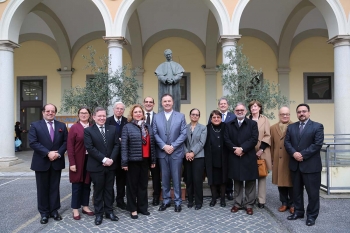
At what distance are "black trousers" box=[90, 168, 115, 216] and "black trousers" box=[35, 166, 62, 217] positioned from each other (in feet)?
2.20

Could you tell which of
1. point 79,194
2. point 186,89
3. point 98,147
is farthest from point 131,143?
point 186,89

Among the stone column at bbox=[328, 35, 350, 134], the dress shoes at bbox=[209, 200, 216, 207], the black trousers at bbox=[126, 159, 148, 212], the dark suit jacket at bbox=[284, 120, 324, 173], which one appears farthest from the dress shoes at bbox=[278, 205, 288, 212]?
the stone column at bbox=[328, 35, 350, 134]

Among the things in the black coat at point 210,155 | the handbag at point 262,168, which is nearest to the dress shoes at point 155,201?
the black coat at point 210,155

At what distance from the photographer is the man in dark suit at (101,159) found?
4.58m

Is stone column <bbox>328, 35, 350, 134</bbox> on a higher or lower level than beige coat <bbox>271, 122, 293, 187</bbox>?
higher

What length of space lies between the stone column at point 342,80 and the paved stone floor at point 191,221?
476 centimetres

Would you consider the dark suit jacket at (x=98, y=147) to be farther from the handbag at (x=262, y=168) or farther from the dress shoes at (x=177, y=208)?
the handbag at (x=262, y=168)

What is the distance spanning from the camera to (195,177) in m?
5.34

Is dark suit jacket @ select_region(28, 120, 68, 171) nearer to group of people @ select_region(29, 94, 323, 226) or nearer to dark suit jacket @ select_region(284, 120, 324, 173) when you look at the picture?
group of people @ select_region(29, 94, 323, 226)

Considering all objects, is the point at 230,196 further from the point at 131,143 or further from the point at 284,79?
the point at 284,79

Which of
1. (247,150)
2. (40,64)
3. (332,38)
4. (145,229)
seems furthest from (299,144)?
(40,64)

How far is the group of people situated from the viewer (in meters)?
4.62

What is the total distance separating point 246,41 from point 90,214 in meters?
12.6

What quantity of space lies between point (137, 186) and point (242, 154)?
184cm
